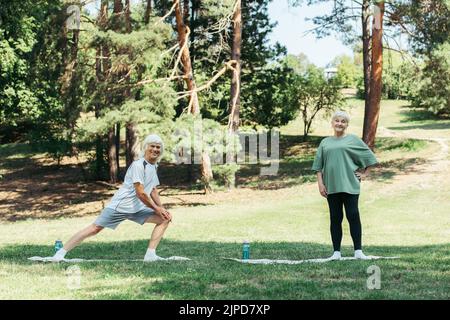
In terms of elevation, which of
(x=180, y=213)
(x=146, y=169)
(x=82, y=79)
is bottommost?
Result: (x=180, y=213)

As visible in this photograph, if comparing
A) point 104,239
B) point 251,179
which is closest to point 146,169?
point 104,239

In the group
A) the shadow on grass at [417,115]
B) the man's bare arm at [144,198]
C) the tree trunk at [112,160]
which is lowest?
the tree trunk at [112,160]

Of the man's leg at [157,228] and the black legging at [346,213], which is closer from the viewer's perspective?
the black legging at [346,213]

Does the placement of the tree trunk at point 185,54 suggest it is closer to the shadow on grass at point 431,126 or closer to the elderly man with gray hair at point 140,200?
the elderly man with gray hair at point 140,200

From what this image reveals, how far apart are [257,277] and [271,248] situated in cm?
392

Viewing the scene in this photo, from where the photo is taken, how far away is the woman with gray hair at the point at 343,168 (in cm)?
785

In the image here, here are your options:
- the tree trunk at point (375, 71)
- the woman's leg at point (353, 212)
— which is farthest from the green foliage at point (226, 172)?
the woman's leg at point (353, 212)

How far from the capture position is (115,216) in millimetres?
8000

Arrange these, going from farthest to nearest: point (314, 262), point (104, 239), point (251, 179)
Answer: point (251, 179) → point (104, 239) → point (314, 262)

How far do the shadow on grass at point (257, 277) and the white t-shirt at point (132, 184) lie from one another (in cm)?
73

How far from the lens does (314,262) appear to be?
7781mm

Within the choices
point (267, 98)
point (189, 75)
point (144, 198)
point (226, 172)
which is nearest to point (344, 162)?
point (144, 198)
